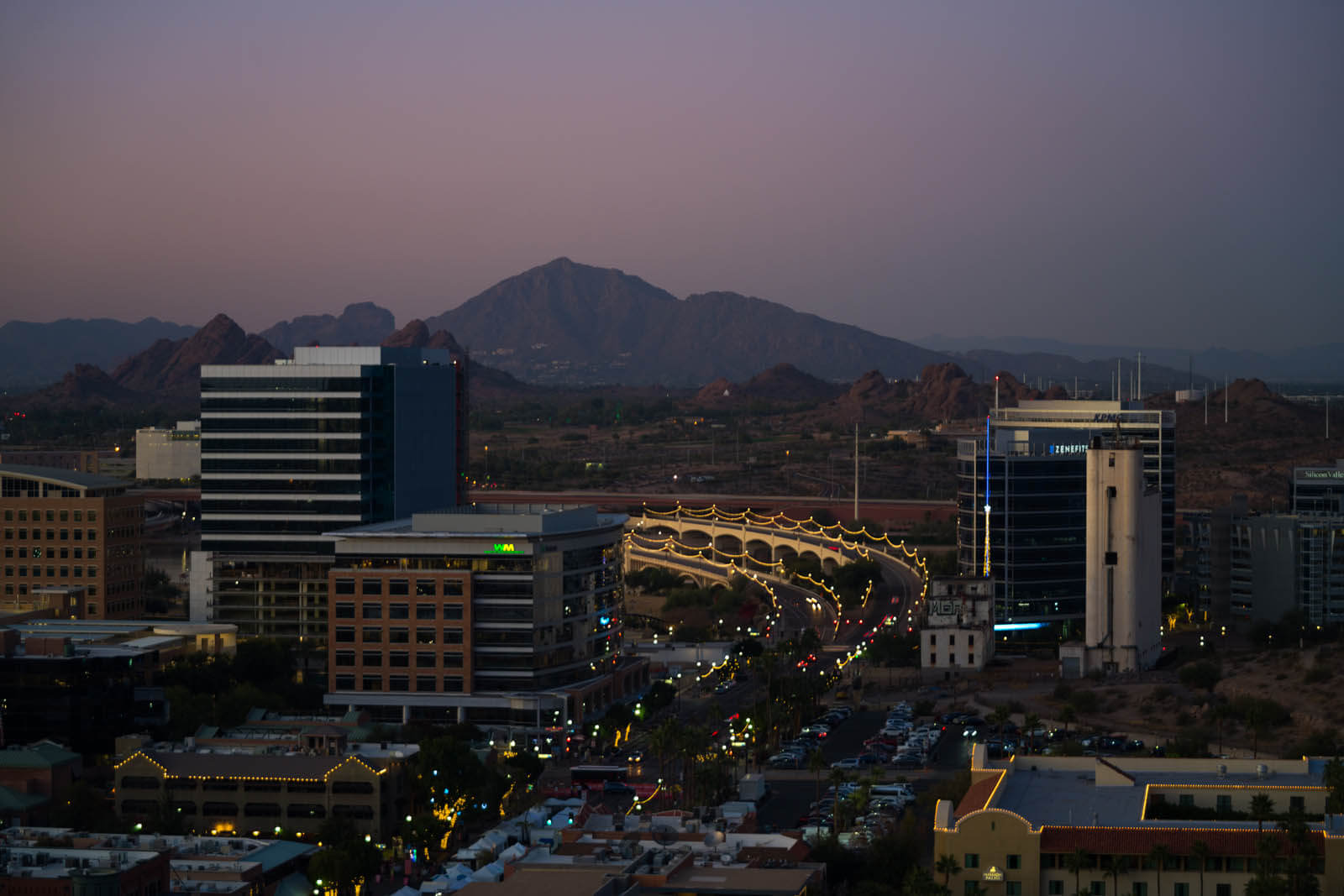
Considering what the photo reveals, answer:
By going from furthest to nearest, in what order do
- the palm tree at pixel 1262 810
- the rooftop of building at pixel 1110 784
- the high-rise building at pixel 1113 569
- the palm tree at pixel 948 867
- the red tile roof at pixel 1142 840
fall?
1. the high-rise building at pixel 1113 569
2. the rooftop of building at pixel 1110 784
3. the palm tree at pixel 1262 810
4. the palm tree at pixel 948 867
5. the red tile roof at pixel 1142 840

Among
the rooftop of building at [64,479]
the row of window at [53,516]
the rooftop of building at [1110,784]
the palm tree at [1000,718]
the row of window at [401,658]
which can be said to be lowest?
the palm tree at [1000,718]

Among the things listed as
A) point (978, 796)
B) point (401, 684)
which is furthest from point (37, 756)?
point (978, 796)

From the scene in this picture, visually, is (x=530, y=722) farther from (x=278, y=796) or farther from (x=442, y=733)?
(x=278, y=796)

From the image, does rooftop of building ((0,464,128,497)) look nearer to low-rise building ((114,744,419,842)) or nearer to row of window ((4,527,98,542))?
row of window ((4,527,98,542))

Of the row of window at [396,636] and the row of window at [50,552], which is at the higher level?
the row of window at [50,552]

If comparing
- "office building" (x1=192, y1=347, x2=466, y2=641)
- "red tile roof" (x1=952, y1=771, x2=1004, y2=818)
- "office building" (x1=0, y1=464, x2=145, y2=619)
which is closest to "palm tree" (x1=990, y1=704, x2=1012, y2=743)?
"red tile roof" (x1=952, y1=771, x2=1004, y2=818)

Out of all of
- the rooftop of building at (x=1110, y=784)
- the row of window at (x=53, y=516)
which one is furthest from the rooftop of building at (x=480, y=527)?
the rooftop of building at (x=1110, y=784)

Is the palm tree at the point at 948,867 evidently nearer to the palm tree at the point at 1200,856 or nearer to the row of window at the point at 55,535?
the palm tree at the point at 1200,856
